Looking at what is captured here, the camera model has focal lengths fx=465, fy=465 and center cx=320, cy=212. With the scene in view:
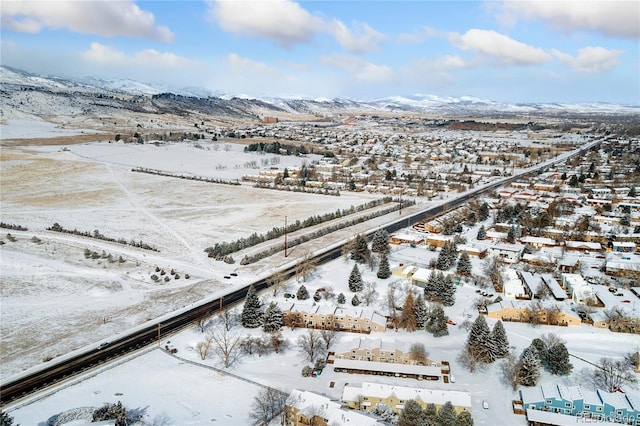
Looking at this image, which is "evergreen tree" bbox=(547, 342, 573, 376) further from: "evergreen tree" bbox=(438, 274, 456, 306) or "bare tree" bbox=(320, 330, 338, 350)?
"bare tree" bbox=(320, 330, 338, 350)

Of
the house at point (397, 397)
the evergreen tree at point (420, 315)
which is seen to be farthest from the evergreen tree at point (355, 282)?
the house at point (397, 397)

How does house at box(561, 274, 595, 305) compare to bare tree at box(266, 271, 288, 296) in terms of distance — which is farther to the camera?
bare tree at box(266, 271, 288, 296)

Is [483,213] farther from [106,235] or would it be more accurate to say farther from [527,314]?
[106,235]

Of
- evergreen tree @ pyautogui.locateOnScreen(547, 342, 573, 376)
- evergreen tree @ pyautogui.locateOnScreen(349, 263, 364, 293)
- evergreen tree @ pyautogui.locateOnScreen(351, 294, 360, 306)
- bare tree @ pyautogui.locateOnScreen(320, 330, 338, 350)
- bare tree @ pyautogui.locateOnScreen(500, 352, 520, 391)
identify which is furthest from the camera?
evergreen tree @ pyautogui.locateOnScreen(349, 263, 364, 293)

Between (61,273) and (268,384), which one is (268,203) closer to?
(61,273)

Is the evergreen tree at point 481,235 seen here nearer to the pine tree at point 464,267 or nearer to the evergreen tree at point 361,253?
the pine tree at point 464,267

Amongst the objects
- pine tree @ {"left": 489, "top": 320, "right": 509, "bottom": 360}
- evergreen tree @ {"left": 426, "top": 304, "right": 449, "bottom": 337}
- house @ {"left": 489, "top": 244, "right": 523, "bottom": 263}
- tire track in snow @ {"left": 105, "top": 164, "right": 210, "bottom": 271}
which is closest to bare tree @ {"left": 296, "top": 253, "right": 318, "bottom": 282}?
tire track in snow @ {"left": 105, "top": 164, "right": 210, "bottom": 271}

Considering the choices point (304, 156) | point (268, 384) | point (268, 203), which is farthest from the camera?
point (304, 156)

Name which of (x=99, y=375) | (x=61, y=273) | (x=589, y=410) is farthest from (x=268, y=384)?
(x=61, y=273)
